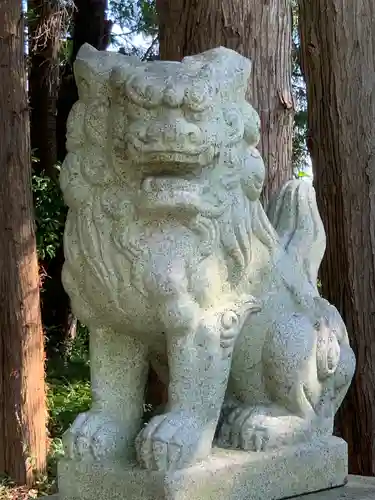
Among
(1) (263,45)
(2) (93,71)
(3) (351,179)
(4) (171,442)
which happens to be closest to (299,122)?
(3) (351,179)

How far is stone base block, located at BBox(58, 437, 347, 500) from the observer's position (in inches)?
90.7

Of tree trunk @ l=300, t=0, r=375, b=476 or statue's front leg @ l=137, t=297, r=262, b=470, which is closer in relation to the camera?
statue's front leg @ l=137, t=297, r=262, b=470

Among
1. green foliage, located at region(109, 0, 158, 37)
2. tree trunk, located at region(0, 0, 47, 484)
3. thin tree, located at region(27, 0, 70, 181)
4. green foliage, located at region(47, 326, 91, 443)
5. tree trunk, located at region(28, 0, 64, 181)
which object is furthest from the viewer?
green foliage, located at region(109, 0, 158, 37)

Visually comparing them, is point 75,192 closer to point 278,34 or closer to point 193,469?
point 193,469

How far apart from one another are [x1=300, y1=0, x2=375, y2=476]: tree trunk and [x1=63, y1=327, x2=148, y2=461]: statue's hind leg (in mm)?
1811

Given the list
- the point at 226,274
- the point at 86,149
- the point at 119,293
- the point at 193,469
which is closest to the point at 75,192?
the point at 86,149

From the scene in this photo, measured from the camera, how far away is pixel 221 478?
2.39 metres

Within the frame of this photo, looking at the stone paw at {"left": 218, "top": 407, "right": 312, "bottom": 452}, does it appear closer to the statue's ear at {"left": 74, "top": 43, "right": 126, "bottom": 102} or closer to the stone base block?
the stone base block

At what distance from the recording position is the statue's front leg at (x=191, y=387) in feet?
7.57

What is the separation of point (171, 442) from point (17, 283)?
3068 mm

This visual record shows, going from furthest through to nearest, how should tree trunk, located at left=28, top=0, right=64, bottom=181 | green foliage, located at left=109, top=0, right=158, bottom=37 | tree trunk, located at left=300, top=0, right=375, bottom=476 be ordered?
1. green foliage, located at left=109, top=0, right=158, bottom=37
2. tree trunk, located at left=28, top=0, right=64, bottom=181
3. tree trunk, located at left=300, top=0, right=375, bottom=476

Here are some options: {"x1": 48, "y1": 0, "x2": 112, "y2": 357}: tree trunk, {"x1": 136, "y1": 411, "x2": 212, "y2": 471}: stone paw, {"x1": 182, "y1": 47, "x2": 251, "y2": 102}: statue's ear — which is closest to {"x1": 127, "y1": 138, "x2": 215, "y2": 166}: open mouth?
{"x1": 182, "y1": 47, "x2": 251, "y2": 102}: statue's ear

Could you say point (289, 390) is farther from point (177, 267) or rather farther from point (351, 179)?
point (351, 179)

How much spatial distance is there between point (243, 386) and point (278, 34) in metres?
1.61
